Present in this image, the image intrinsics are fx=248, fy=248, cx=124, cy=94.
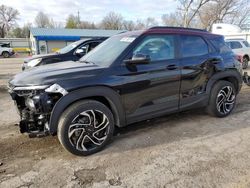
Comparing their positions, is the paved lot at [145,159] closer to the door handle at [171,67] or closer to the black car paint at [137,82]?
the black car paint at [137,82]

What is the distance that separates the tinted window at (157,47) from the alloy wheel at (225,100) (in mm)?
1518

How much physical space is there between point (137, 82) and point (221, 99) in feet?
7.08

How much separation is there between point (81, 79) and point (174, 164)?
175cm

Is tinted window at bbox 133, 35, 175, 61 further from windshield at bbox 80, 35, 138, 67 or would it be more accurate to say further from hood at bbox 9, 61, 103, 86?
hood at bbox 9, 61, 103, 86

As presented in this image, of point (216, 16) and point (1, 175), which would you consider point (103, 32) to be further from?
point (1, 175)

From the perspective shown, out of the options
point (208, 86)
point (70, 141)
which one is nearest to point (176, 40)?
point (208, 86)

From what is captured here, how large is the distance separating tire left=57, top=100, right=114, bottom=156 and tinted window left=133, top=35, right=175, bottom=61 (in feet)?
3.78

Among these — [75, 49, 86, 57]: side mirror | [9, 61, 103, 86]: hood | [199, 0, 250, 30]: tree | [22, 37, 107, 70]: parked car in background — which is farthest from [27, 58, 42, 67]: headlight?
[199, 0, 250, 30]: tree

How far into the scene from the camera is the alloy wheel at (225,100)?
504 centimetres

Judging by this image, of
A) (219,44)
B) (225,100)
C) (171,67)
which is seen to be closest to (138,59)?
(171,67)

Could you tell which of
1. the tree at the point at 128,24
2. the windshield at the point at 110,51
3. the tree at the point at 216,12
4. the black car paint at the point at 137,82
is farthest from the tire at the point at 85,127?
the tree at the point at 128,24

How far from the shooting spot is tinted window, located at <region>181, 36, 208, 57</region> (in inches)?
177

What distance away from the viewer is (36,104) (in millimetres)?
3320

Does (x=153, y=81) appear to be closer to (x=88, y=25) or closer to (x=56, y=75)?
(x=56, y=75)
